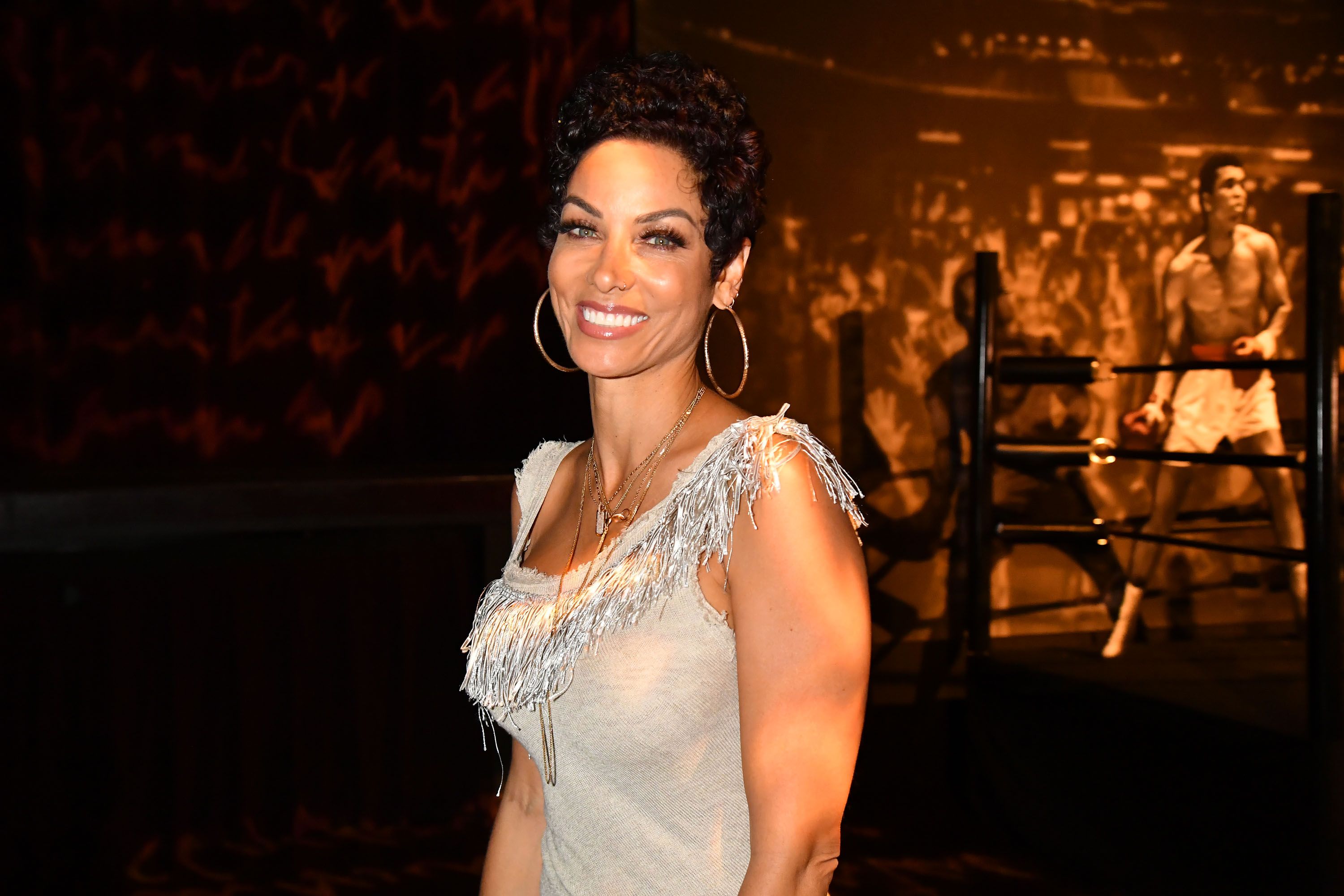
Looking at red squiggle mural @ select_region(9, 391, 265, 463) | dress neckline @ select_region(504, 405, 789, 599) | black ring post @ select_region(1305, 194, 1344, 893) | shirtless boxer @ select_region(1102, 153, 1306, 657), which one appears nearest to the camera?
dress neckline @ select_region(504, 405, 789, 599)

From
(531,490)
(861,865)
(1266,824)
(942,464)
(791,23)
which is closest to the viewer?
(531,490)

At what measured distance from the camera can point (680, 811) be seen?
0.95m

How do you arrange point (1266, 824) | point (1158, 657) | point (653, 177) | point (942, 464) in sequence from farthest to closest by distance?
point (942, 464)
point (1158, 657)
point (1266, 824)
point (653, 177)

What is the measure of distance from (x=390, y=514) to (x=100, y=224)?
171 centimetres

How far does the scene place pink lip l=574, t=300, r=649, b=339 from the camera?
1.01 m

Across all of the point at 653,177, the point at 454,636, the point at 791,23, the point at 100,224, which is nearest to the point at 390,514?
the point at 454,636

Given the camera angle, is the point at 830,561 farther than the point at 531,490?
No

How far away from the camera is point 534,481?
1300mm

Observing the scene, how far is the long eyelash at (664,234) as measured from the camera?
1.00 m

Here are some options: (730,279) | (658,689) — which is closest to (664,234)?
(730,279)

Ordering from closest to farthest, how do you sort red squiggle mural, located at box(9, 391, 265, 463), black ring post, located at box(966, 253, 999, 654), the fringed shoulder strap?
the fringed shoulder strap < black ring post, located at box(966, 253, 999, 654) < red squiggle mural, located at box(9, 391, 265, 463)

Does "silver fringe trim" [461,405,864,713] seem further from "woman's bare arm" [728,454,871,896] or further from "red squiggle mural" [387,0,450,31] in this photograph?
"red squiggle mural" [387,0,450,31]

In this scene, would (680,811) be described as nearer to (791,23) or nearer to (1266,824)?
(1266,824)

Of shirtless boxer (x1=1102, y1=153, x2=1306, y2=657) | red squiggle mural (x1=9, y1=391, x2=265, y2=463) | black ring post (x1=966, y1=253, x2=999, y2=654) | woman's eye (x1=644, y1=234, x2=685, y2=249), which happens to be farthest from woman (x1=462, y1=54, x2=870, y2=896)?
red squiggle mural (x1=9, y1=391, x2=265, y2=463)
